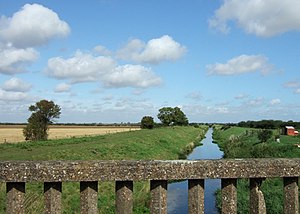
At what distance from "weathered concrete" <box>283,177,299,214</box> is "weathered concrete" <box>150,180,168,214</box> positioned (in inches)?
46.7

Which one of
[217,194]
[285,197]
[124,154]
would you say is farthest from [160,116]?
[285,197]

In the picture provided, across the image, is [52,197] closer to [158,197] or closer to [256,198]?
[158,197]

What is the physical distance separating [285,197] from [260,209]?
0.31 meters

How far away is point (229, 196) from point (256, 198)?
0.26 m

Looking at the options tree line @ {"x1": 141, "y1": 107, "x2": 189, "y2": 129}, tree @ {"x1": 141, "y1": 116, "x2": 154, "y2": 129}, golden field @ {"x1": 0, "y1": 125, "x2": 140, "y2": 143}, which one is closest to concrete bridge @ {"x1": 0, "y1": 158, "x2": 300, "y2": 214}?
golden field @ {"x1": 0, "y1": 125, "x2": 140, "y2": 143}

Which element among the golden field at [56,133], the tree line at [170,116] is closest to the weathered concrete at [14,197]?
the golden field at [56,133]

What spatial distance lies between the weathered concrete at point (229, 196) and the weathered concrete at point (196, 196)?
231 millimetres

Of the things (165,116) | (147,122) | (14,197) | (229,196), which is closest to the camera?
(14,197)

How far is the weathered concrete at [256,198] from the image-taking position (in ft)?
11.2

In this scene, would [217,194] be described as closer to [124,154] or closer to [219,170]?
[124,154]

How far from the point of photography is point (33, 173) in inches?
122

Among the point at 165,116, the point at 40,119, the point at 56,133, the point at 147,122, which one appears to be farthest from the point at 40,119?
the point at 165,116

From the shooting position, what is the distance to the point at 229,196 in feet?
11.2

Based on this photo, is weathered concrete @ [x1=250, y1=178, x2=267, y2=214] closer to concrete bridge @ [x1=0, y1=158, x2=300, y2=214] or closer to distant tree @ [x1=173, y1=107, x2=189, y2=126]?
concrete bridge @ [x1=0, y1=158, x2=300, y2=214]
